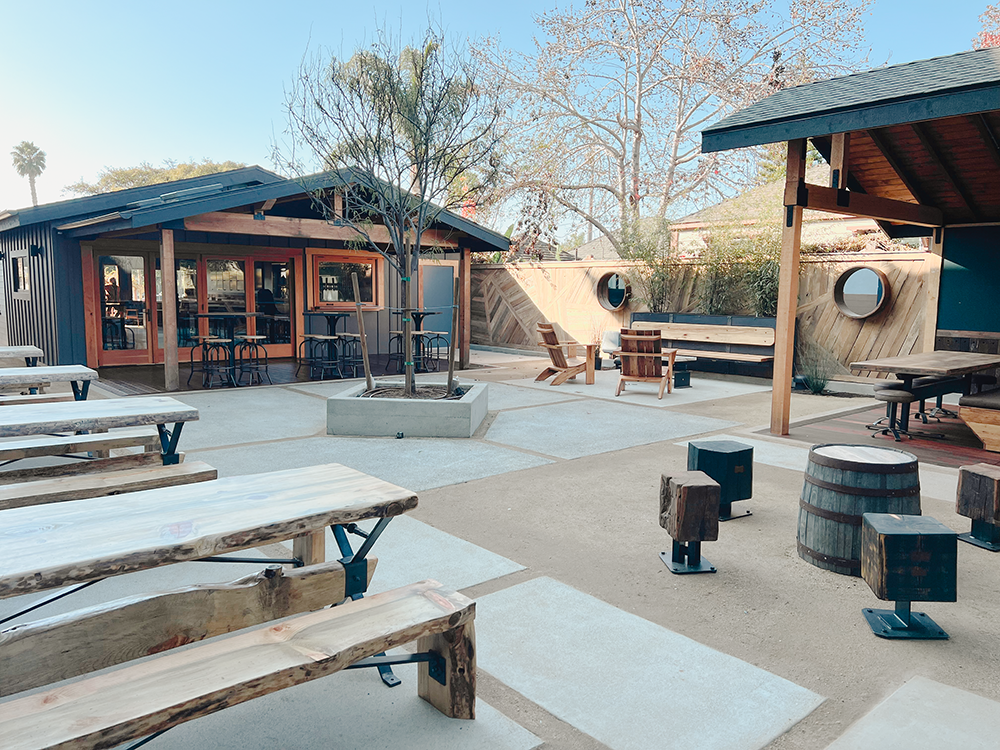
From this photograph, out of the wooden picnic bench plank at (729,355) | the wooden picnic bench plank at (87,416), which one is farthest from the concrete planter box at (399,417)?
the wooden picnic bench plank at (729,355)

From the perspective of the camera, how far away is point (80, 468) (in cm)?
363

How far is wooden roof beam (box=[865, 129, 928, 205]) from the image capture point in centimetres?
759

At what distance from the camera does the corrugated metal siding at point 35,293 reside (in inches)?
430

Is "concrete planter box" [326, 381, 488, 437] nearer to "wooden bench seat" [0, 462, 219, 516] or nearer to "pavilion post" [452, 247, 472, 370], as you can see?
"wooden bench seat" [0, 462, 219, 516]

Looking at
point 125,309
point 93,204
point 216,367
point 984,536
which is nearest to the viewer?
point 984,536

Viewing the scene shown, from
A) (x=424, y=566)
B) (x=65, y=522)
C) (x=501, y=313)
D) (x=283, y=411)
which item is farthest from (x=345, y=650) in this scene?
(x=501, y=313)

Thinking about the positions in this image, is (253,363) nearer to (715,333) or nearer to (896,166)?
(715,333)

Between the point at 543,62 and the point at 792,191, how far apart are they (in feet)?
43.8

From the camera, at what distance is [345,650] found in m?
1.84

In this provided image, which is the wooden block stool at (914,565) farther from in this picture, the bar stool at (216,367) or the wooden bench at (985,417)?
the bar stool at (216,367)

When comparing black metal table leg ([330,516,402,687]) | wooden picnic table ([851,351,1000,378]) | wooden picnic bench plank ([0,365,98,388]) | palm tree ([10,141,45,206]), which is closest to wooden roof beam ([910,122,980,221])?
wooden picnic table ([851,351,1000,378])

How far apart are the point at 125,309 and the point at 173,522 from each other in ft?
37.6

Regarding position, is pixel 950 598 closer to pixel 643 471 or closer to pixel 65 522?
pixel 643 471

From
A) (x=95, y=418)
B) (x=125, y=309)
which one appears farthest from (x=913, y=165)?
(x=125, y=309)
